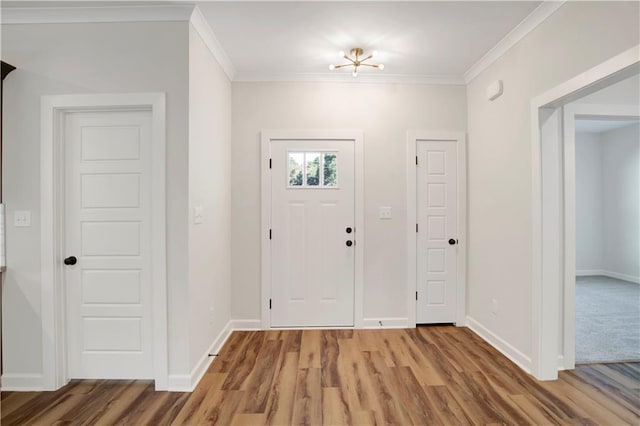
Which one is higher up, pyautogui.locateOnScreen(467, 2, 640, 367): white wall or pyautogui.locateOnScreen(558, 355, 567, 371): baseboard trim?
pyautogui.locateOnScreen(467, 2, 640, 367): white wall

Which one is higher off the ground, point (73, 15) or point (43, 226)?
point (73, 15)

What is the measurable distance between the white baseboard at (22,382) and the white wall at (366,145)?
159 centimetres

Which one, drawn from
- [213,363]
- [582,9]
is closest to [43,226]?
[213,363]

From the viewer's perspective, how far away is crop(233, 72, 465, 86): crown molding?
10.8 feet

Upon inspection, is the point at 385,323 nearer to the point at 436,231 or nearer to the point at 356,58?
the point at 436,231

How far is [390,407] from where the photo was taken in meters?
2.01

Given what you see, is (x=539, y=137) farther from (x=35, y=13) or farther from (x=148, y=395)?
(x=35, y=13)

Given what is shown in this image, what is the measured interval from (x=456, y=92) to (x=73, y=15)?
3.56 m

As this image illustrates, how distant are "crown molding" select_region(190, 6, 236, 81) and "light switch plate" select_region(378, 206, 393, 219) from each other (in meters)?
2.17

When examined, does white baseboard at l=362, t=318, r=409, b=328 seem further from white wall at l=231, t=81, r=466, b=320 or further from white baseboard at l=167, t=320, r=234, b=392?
white baseboard at l=167, t=320, r=234, b=392

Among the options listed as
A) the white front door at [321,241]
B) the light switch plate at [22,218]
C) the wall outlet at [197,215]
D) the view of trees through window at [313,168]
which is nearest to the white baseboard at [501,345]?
the white front door at [321,241]

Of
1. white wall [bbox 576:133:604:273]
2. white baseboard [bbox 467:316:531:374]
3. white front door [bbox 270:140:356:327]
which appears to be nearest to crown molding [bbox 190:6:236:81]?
white front door [bbox 270:140:356:327]

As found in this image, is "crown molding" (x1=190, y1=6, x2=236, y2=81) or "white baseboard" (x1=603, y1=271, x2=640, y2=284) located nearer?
"crown molding" (x1=190, y1=6, x2=236, y2=81)

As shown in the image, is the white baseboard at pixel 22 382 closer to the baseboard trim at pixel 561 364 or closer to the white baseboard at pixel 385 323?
the white baseboard at pixel 385 323
